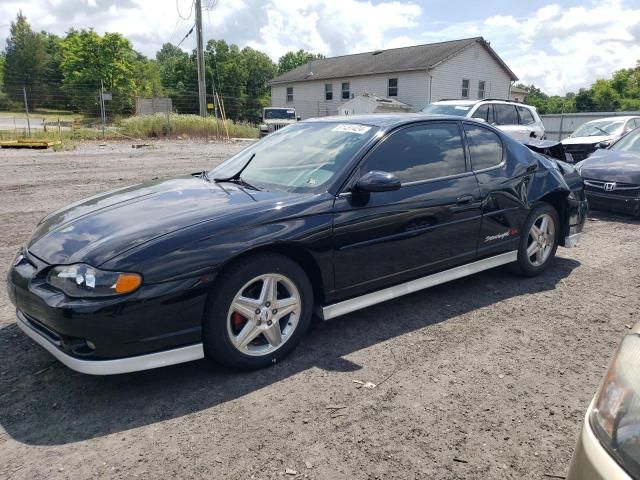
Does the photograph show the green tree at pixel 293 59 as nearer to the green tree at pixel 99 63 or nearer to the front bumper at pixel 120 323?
the green tree at pixel 99 63

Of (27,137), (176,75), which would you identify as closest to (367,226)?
(27,137)

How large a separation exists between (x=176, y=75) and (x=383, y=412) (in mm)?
71760

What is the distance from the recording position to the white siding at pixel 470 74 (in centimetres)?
3269

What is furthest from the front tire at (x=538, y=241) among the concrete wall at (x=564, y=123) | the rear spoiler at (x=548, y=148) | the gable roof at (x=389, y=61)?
the gable roof at (x=389, y=61)

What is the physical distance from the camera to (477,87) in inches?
1368

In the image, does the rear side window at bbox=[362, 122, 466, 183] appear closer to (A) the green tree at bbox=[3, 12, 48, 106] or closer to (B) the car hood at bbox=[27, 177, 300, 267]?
(B) the car hood at bbox=[27, 177, 300, 267]

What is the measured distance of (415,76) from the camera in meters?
32.9

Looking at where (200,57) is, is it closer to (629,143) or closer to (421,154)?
(629,143)

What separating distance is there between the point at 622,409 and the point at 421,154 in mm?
2834

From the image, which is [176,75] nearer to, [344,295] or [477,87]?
[477,87]

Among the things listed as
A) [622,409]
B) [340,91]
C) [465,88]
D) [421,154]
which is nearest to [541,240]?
[421,154]

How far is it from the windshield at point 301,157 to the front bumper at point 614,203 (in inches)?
214

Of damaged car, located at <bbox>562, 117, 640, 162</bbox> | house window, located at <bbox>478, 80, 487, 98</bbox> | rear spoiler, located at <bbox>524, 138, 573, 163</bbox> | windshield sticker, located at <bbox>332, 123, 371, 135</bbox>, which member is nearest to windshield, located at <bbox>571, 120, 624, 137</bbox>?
damaged car, located at <bbox>562, 117, 640, 162</bbox>

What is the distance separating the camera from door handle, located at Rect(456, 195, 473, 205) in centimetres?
412
